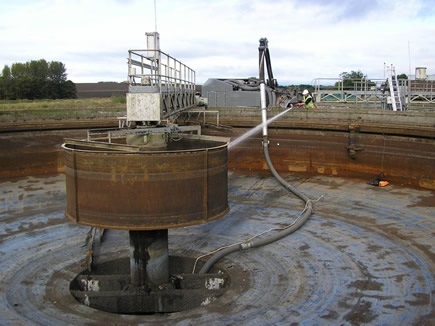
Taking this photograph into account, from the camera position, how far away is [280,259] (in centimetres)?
934

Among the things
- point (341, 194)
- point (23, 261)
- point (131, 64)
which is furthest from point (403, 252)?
point (23, 261)

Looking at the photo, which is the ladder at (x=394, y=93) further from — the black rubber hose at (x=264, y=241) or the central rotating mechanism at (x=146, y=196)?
the central rotating mechanism at (x=146, y=196)

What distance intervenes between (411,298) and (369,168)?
8.94 metres

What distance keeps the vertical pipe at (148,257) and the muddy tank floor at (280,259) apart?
112cm

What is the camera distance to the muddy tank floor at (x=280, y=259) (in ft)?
23.6

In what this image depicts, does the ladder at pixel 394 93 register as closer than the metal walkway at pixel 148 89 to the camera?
No

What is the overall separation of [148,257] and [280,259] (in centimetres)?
264

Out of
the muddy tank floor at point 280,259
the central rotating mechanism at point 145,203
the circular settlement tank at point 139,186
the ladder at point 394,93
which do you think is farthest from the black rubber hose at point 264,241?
the ladder at point 394,93

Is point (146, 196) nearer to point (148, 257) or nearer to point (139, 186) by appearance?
point (139, 186)

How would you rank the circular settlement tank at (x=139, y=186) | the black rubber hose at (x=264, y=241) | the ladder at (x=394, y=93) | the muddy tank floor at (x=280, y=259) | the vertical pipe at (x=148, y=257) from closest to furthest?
the circular settlement tank at (x=139, y=186) → the muddy tank floor at (x=280, y=259) → the vertical pipe at (x=148, y=257) → the black rubber hose at (x=264, y=241) → the ladder at (x=394, y=93)

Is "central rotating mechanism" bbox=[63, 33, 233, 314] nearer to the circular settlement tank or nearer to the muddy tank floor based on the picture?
the circular settlement tank

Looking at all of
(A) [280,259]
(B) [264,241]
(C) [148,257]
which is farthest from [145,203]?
(B) [264,241]

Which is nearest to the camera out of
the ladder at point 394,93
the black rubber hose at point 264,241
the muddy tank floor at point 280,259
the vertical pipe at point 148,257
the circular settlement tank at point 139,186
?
the circular settlement tank at point 139,186

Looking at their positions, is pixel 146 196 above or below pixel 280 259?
above
